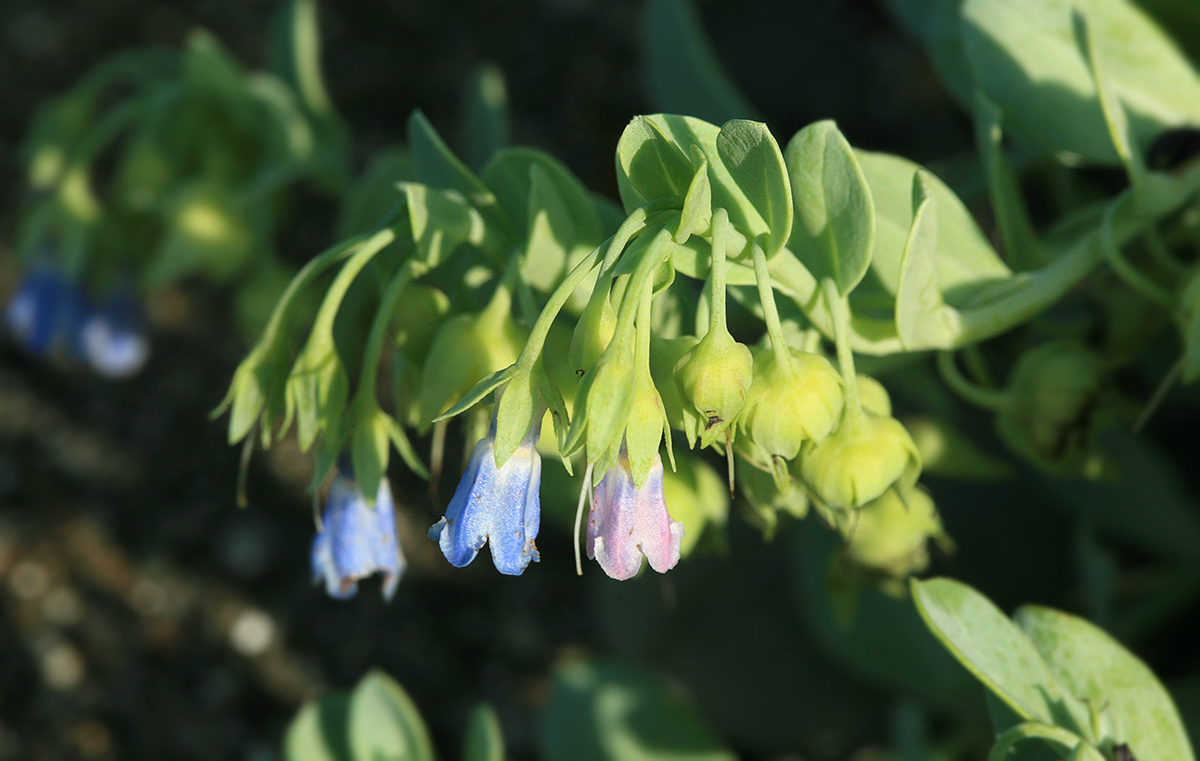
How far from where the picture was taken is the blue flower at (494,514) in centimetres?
58

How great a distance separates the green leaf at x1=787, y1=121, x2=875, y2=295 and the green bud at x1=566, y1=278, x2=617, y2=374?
16 centimetres

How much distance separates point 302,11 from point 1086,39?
0.85m

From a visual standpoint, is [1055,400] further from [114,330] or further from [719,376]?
[114,330]

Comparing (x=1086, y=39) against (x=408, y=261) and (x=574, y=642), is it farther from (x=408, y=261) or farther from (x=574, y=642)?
(x=574, y=642)

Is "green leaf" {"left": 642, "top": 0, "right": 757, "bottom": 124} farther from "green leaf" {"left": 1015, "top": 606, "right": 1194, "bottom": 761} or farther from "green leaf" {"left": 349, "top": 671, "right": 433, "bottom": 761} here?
"green leaf" {"left": 349, "top": 671, "right": 433, "bottom": 761}

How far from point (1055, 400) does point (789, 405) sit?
0.34 meters

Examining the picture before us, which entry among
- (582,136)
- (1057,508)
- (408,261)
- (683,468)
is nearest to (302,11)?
(582,136)

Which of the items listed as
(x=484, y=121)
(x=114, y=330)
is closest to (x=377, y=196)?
(x=484, y=121)

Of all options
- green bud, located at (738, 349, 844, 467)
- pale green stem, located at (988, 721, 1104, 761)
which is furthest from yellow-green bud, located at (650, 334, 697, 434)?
pale green stem, located at (988, 721, 1104, 761)

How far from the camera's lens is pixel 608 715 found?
118cm

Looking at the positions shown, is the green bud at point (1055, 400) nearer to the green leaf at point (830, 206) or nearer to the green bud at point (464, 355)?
the green leaf at point (830, 206)

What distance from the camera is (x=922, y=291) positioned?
69 centimetres

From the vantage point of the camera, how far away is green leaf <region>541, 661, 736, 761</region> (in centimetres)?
117

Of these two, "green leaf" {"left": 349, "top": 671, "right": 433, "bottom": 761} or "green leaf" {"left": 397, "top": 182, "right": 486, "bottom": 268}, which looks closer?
"green leaf" {"left": 397, "top": 182, "right": 486, "bottom": 268}
